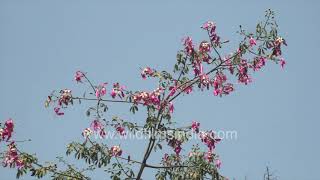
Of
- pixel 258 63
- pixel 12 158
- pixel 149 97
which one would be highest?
pixel 258 63

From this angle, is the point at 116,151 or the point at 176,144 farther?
the point at 176,144

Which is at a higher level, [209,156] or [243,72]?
[243,72]

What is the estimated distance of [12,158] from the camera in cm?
822

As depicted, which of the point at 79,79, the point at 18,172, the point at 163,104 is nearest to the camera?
the point at 18,172

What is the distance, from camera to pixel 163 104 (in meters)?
8.79

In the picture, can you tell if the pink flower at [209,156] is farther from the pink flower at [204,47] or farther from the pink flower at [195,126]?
the pink flower at [204,47]

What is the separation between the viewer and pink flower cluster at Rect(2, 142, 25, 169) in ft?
26.9

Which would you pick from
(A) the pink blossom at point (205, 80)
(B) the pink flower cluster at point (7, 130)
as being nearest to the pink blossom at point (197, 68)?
(A) the pink blossom at point (205, 80)

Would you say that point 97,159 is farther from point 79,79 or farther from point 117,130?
point 79,79

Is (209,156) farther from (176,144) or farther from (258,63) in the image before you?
(258,63)

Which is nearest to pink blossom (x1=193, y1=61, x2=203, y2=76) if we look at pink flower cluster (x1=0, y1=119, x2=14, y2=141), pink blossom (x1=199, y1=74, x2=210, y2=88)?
pink blossom (x1=199, y1=74, x2=210, y2=88)

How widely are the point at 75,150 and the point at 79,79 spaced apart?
1384 mm

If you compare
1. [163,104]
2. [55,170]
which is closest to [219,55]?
[163,104]

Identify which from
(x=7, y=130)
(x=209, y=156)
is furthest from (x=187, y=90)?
(x=7, y=130)
